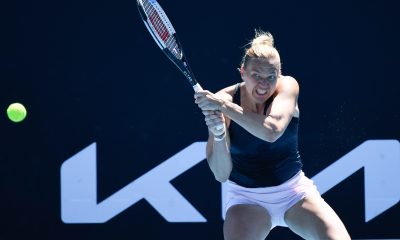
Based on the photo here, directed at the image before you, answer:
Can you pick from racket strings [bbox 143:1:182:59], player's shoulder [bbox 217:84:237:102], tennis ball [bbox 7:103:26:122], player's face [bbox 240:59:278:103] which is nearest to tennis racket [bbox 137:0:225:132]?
racket strings [bbox 143:1:182:59]

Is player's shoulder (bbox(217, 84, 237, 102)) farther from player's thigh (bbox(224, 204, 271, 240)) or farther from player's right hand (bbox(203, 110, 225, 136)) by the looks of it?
player's thigh (bbox(224, 204, 271, 240))

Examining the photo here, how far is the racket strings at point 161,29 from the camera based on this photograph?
4121 mm

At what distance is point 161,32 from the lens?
414cm

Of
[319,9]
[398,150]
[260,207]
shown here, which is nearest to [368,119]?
[398,150]

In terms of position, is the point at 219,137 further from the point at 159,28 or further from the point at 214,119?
the point at 159,28

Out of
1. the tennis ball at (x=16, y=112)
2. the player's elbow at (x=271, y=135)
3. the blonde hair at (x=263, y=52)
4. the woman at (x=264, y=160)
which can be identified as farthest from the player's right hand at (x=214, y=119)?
the tennis ball at (x=16, y=112)

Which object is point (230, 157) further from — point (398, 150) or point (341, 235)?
point (398, 150)

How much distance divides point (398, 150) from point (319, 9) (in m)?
1.04

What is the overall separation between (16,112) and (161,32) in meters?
1.49

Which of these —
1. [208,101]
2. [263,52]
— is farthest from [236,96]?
[208,101]

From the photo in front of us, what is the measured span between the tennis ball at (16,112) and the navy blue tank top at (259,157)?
176cm

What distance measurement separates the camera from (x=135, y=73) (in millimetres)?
5352

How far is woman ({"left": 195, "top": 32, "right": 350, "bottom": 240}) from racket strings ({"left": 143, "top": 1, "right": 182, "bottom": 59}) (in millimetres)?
341

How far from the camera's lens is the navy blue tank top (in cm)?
399
